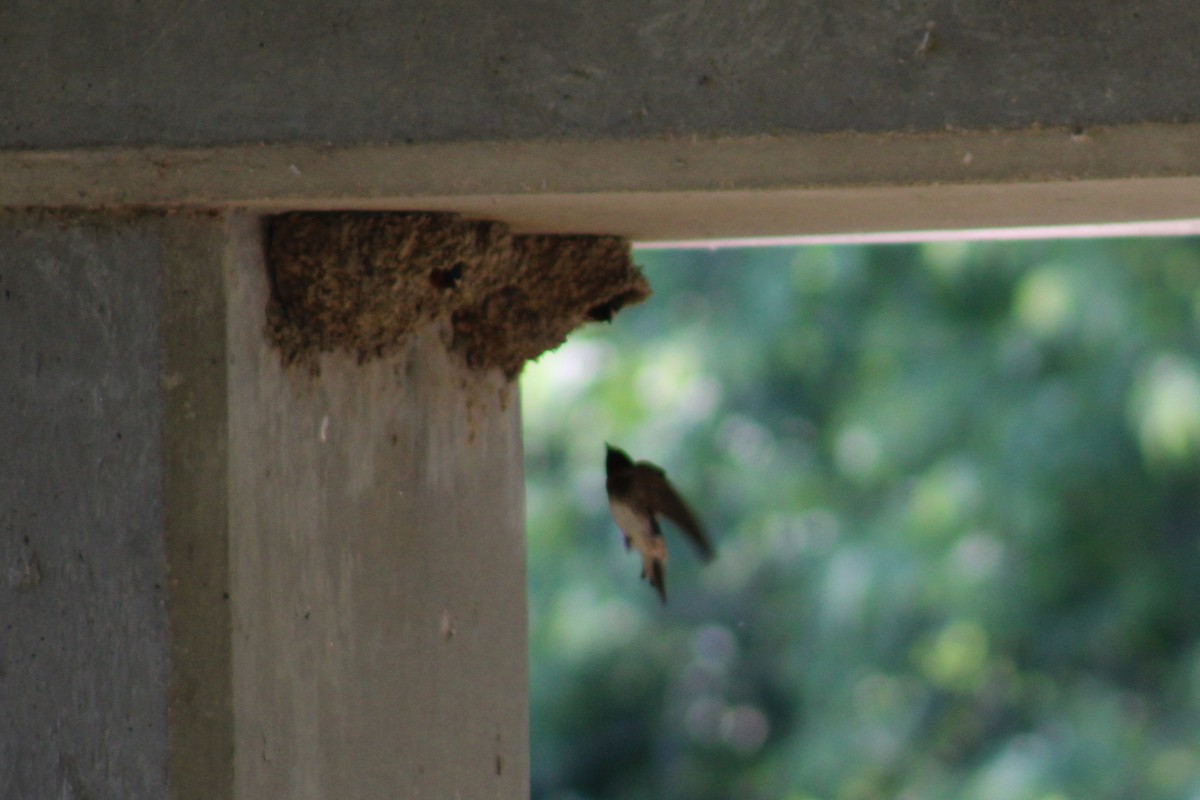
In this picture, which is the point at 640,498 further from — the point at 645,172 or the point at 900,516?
the point at 900,516

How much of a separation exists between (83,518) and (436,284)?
609 mm

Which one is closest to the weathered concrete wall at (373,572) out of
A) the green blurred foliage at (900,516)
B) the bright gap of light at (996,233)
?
the bright gap of light at (996,233)

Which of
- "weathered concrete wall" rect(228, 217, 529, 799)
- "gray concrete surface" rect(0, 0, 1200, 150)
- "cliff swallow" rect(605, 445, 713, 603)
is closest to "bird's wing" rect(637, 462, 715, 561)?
"cliff swallow" rect(605, 445, 713, 603)

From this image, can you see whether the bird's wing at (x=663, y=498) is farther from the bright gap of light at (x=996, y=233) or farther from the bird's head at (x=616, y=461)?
the bright gap of light at (x=996, y=233)

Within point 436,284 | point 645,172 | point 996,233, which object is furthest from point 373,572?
point 996,233

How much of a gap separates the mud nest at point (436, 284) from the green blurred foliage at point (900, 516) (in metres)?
4.46

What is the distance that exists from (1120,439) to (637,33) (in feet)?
21.2

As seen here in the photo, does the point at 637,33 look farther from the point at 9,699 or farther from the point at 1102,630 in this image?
the point at 1102,630

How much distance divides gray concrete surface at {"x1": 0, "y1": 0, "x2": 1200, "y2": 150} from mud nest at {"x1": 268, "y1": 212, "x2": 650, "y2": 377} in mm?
313

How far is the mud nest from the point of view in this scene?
198 cm

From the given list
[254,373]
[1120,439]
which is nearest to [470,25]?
[254,373]

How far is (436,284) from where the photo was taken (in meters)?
2.23

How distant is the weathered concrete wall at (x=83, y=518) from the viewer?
1799 mm

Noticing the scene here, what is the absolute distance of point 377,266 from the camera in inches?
81.6
